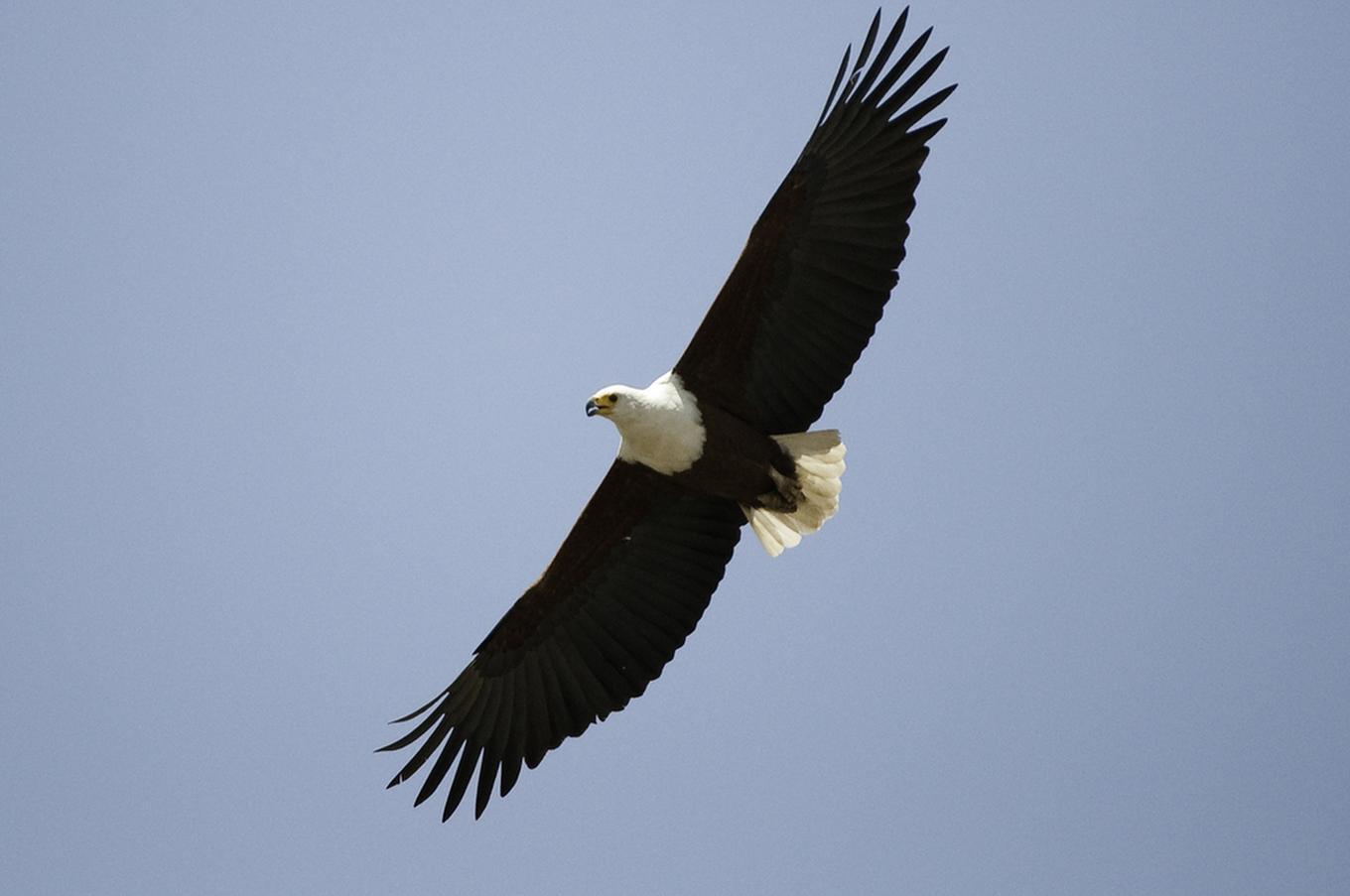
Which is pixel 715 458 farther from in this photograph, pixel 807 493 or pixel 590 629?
pixel 590 629

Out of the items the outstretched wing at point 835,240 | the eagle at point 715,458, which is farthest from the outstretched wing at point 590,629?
the outstretched wing at point 835,240

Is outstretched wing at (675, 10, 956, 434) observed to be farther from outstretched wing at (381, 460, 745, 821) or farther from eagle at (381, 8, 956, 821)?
outstretched wing at (381, 460, 745, 821)

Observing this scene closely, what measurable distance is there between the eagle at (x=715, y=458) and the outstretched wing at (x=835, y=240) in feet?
0.04

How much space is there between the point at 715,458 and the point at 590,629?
154 centimetres

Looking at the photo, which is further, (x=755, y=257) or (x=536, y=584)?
(x=536, y=584)

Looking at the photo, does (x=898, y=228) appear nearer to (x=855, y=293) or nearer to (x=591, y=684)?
(x=855, y=293)

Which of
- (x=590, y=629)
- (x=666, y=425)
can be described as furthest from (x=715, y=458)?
(x=590, y=629)

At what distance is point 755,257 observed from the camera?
1107 cm

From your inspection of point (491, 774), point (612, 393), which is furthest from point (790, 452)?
point (491, 774)

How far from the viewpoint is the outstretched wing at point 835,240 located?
11.0 meters

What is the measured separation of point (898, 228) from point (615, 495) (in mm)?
2602

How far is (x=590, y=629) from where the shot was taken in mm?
11883

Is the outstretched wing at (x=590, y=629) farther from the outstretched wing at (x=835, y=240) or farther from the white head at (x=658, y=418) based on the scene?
the outstretched wing at (x=835, y=240)

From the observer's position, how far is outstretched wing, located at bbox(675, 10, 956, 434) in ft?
36.0
